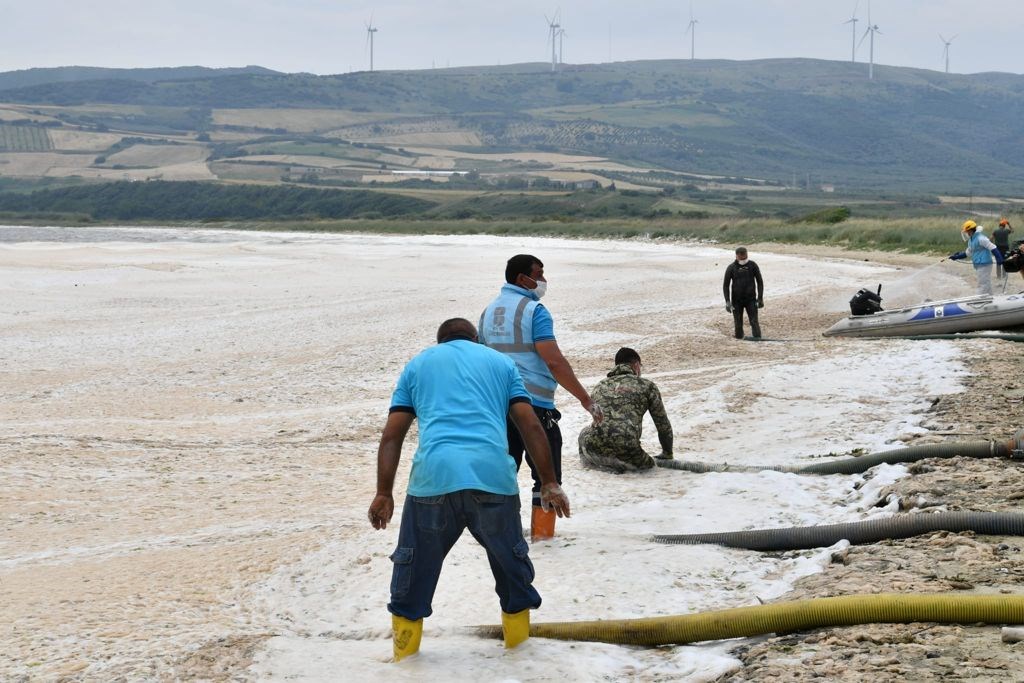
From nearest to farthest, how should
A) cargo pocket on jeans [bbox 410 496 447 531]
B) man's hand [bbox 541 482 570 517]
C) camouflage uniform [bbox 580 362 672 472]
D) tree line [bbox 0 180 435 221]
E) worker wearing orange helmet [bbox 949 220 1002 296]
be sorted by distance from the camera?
1. cargo pocket on jeans [bbox 410 496 447 531]
2. man's hand [bbox 541 482 570 517]
3. camouflage uniform [bbox 580 362 672 472]
4. worker wearing orange helmet [bbox 949 220 1002 296]
5. tree line [bbox 0 180 435 221]

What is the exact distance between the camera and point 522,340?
808cm

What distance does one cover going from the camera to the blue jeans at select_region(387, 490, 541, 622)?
5.82 meters

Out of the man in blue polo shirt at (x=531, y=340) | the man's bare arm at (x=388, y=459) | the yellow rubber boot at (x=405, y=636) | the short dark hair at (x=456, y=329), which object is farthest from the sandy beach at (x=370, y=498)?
the short dark hair at (x=456, y=329)

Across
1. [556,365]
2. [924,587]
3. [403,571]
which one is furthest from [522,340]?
[924,587]

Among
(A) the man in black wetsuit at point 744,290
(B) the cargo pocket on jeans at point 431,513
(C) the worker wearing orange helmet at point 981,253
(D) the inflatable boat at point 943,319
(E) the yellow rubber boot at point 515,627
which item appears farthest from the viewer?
(C) the worker wearing orange helmet at point 981,253

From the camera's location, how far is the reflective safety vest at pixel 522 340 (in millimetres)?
8055

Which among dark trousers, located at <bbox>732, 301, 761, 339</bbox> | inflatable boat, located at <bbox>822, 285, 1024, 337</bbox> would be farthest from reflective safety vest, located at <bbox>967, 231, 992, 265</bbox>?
dark trousers, located at <bbox>732, 301, 761, 339</bbox>

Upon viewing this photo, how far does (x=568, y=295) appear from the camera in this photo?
96.6 feet

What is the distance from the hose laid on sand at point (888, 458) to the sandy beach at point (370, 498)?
0.64 ft

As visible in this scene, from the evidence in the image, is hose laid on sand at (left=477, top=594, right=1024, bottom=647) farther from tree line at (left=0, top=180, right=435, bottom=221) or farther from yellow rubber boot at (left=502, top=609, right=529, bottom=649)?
tree line at (left=0, top=180, right=435, bottom=221)

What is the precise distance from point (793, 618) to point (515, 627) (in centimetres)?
131

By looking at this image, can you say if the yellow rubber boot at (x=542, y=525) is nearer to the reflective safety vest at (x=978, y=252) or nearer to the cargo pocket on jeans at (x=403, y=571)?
the cargo pocket on jeans at (x=403, y=571)

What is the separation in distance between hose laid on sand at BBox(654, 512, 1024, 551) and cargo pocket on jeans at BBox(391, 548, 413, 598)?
2.74 m

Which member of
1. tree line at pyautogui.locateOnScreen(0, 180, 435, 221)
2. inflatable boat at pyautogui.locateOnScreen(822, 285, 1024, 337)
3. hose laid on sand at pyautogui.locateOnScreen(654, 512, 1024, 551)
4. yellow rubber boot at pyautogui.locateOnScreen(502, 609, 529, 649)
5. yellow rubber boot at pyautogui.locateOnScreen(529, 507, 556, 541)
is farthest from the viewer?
tree line at pyautogui.locateOnScreen(0, 180, 435, 221)
